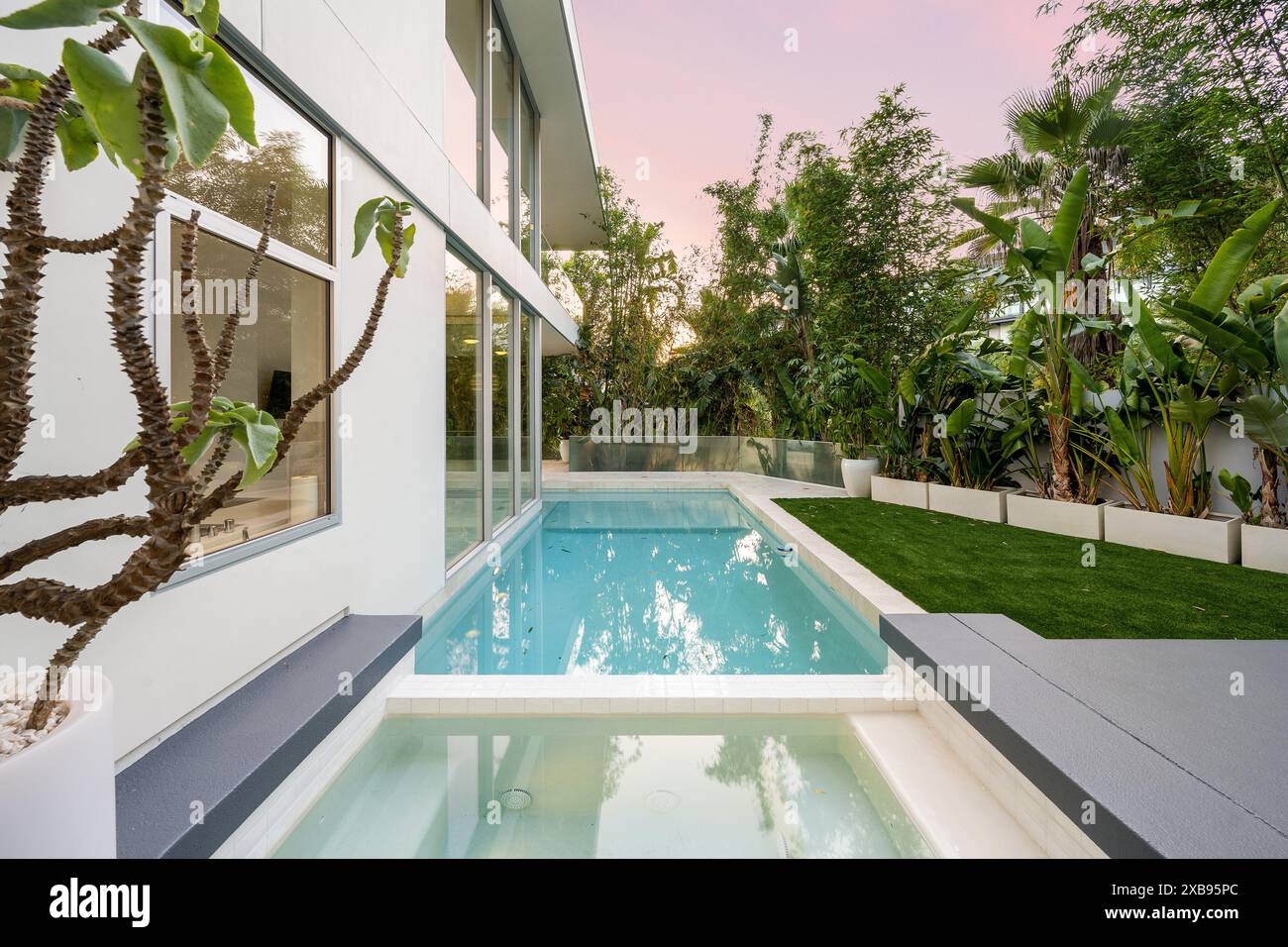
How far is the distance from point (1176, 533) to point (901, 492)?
3757 mm

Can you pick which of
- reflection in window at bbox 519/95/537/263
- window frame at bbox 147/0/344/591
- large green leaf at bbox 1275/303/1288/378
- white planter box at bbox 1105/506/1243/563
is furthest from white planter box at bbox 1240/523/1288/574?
reflection in window at bbox 519/95/537/263

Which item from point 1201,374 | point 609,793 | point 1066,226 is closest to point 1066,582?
point 1201,374

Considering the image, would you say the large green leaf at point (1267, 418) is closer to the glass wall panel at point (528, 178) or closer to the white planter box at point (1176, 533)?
the white planter box at point (1176, 533)

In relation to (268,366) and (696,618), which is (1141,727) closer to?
(696,618)

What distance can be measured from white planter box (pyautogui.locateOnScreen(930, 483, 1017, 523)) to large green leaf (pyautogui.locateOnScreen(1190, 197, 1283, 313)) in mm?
3056

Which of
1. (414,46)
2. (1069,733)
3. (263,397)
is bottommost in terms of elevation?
(1069,733)

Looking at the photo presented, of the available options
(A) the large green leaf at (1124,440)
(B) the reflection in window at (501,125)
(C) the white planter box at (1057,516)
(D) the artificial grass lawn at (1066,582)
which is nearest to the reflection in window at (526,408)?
(B) the reflection in window at (501,125)

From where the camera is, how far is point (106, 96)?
756 millimetres

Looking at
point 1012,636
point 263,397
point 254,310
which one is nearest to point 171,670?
point 263,397

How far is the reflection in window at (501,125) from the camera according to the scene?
7.18 meters

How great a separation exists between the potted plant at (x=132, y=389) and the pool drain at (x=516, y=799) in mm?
1427

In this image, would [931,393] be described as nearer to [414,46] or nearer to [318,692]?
[414,46]

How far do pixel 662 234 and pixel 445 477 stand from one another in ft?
38.4

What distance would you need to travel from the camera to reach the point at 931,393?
8805mm
